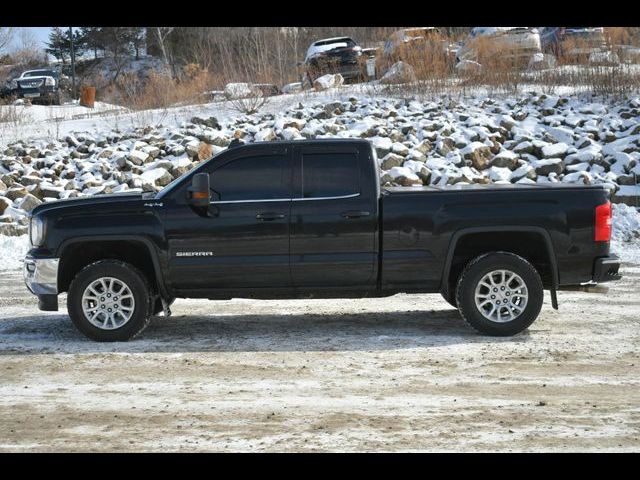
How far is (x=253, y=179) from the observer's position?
28.2ft

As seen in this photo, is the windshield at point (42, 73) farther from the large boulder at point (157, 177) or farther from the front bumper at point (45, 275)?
the front bumper at point (45, 275)

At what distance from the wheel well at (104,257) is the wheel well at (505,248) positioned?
9.97 feet

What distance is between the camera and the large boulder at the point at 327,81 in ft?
81.6

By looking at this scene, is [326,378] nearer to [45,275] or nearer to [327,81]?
[45,275]

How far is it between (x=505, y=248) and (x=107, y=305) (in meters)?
3.99

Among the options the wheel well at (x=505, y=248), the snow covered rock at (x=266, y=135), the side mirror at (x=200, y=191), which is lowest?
the wheel well at (x=505, y=248)

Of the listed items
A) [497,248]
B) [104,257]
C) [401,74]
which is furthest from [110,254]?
[401,74]

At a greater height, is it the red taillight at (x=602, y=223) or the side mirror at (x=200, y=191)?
the side mirror at (x=200, y=191)

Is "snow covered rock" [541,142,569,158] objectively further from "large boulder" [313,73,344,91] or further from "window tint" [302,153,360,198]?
"window tint" [302,153,360,198]

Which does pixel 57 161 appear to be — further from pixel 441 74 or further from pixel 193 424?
pixel 193 424

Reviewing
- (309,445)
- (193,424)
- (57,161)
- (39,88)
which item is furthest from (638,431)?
(39,88)

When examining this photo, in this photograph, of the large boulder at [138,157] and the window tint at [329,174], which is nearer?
the window tint at [329,174]

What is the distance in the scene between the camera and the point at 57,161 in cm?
2023

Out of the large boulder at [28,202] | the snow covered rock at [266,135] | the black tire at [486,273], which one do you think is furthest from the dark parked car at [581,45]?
the black tire at [486,273]
